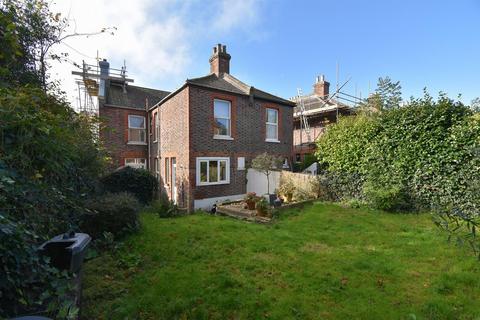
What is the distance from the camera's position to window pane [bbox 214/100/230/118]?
11.9 meters

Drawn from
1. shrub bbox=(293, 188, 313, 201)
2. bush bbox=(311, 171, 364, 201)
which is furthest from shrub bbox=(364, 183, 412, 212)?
shrub bbox=(293, 188, 313, 201)

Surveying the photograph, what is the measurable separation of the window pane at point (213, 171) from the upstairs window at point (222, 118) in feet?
4.55

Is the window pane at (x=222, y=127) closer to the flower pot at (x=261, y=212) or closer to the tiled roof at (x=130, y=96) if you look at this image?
the flower pot at (x=261, y=212)

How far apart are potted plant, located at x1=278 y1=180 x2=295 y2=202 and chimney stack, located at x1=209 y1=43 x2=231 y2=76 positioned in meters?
7.96

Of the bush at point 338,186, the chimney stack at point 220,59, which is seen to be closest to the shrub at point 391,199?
the bush at point 338,186

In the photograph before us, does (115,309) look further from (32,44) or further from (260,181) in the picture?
(260,181)

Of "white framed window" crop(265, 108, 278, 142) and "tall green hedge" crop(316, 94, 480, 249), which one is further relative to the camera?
"white framed window" crop(265, 108, 278, 142)

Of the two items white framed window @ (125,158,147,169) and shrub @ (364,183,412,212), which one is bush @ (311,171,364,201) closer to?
shrub @ (364,183,412,212)

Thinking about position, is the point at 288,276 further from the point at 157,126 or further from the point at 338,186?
the point at 157,126

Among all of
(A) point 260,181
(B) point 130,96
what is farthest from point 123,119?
(A) point 260,181

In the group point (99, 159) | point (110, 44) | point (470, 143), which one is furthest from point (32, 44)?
point (470, 143)

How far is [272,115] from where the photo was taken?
14305 mm

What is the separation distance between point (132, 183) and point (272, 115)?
8.43 meters

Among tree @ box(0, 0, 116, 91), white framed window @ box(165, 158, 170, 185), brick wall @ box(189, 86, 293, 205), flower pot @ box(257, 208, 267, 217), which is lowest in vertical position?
flower pot @ box(257, 208, 267, 217)
